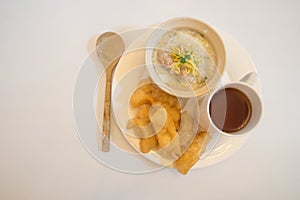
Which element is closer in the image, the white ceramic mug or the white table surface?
the white ceramic mug

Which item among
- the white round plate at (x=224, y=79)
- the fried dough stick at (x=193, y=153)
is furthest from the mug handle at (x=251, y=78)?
the fried dough stick at (x=193, y=153)

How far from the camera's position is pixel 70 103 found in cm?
60

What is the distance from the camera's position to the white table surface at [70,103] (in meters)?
0.57

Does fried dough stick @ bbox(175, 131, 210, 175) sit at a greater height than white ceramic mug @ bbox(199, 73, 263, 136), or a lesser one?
lesser

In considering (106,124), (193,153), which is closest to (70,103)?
(106,124)

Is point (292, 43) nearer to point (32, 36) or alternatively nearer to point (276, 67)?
point (276, 67)

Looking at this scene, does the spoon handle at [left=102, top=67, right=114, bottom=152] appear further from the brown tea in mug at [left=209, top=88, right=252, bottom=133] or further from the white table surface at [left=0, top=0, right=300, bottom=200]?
the brown tea in mug at [left=209, top=88, right=252, bottom=133]

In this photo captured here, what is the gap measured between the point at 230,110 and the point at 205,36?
0.18 m

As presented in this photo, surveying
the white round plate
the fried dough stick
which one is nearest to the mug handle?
the white round plate

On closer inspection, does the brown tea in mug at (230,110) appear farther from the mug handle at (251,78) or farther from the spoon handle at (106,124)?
the spoon handle at (106,124)

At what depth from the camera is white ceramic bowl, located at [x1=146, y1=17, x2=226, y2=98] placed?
51cm

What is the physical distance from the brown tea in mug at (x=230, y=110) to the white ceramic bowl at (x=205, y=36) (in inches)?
1.3

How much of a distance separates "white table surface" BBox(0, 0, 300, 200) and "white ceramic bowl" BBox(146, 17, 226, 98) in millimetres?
94

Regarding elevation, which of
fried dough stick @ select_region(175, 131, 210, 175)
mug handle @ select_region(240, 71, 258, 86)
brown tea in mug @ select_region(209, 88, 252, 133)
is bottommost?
fried dough stick @ select_region(175, 131, 210, 175)
